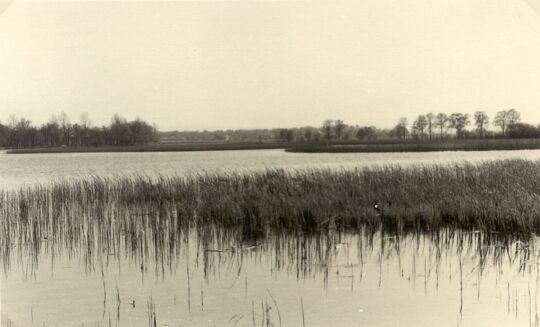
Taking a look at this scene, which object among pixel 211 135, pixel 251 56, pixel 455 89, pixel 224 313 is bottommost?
pixel 224 313

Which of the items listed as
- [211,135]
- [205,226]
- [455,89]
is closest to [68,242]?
[205,226]

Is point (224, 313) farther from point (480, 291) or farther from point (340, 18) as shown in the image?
point (340, 18)

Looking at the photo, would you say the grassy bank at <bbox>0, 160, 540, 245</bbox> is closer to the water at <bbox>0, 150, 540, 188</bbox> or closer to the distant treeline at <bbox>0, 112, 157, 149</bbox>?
the water at <bbox>0, 150, 540, 188</bbox>

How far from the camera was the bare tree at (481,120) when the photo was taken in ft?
26.4

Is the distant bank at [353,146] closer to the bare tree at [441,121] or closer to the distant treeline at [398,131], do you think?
the distant treeline at [398,131]

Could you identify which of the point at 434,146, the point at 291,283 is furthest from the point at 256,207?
the point at 434,146

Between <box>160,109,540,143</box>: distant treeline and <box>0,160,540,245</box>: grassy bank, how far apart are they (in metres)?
0.70

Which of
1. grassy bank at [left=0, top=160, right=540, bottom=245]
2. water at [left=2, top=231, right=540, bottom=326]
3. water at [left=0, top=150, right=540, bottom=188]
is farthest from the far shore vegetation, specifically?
water at [left=2, top=231, right=540, bottom=326]

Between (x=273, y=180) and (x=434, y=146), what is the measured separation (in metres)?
3.69

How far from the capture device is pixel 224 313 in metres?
4.79

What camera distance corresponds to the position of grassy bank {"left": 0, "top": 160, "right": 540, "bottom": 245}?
6.97 metres

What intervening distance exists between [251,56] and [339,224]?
272cm

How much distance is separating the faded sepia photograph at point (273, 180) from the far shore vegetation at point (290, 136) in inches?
3.0

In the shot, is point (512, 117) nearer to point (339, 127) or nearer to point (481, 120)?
point (481, 120)
